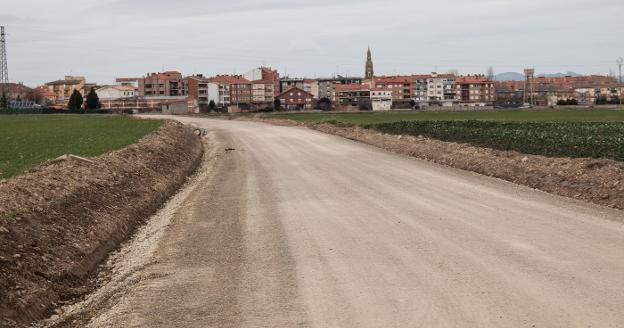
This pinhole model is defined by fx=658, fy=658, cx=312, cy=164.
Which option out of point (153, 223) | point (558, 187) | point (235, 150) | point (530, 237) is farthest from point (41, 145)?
point (530, 237)

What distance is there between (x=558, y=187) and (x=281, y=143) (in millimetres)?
25477

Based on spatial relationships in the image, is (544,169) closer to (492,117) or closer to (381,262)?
(381,262)

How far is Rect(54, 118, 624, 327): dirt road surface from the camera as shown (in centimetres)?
802

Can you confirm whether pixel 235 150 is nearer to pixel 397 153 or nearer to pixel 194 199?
pixel 397 153

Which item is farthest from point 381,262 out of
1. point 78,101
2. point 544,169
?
point 78,101

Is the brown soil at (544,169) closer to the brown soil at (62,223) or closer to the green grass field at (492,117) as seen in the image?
the brown soil at (62,223)

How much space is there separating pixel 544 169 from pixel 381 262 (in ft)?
43.5

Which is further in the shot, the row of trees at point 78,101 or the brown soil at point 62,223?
the row of trees at point 78,101

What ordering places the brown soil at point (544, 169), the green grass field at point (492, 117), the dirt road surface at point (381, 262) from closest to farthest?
the dirt road surface at point (381, 262) → the brown soil at point (544, 169) → the green grass field at point (492, 117)

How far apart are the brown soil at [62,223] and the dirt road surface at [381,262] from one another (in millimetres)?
944

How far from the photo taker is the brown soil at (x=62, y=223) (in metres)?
9.10

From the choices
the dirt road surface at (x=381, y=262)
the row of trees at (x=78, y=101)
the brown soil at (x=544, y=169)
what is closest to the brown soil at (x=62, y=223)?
the dirt road surface at (x=381, y=262)

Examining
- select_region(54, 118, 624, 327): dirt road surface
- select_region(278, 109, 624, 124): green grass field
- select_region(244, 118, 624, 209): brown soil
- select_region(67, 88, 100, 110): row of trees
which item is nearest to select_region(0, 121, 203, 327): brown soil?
select_region(54, 118, 624, 327): dirt road surface

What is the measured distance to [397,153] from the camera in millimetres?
35719
